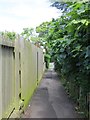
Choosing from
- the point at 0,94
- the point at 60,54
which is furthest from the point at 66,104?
the point at 0,94

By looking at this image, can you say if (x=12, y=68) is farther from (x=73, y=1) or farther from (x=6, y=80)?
(x=73, y=1)

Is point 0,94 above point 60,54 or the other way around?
the other way around

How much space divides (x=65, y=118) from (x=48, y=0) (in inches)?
169

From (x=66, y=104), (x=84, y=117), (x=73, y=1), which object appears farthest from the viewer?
(x=66, y=104)

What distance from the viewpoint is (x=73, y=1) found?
201 inches

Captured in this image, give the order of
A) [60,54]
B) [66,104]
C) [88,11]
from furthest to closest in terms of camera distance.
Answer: [66,104], [60,54], [88,11]

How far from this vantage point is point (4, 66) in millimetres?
5848

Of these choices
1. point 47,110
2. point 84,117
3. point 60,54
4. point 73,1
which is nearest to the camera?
point 73,1

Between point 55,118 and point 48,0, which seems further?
point 55,118

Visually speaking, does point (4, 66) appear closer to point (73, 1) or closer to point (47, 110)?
point (73, 1)

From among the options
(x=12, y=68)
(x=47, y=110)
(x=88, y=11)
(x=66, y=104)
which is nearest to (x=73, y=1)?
(x=88, y=11)

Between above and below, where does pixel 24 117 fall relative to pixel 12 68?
below

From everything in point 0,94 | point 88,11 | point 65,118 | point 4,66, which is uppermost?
point 88,11

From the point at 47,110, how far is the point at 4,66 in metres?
3.80
